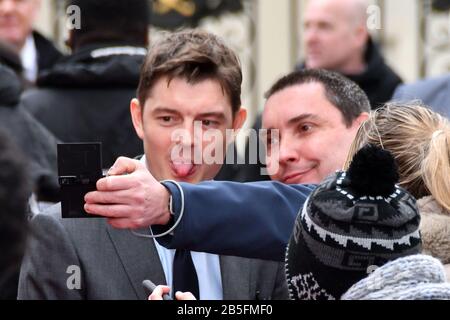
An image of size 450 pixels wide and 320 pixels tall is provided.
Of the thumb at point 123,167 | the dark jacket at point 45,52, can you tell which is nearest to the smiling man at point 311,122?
the thumb at point 123,167

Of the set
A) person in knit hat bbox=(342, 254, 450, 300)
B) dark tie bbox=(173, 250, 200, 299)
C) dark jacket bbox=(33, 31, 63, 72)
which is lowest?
dark tie bbox=(173, 250, 200, 299)

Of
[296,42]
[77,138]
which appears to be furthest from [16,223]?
[296,42]

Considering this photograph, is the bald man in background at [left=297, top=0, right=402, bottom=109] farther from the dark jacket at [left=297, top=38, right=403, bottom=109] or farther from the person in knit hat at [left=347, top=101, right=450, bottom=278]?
the person in knit hat at [left=347, top=101, right=450, bottom=278]

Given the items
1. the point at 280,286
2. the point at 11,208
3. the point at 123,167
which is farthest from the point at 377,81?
the point at 11,208

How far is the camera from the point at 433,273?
2219 millimetres

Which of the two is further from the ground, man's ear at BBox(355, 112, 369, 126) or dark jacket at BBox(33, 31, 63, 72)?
dark jacket at BBox(33, 31, 63, 72)

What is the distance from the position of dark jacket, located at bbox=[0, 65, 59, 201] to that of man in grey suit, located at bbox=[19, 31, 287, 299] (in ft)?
1.98

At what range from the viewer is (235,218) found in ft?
9.21

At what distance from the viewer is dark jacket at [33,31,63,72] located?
5824mm

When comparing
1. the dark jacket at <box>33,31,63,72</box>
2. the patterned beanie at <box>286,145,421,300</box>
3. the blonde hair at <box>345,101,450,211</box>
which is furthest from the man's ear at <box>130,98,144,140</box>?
the dark jacket at <box>33,31,63,72</box>

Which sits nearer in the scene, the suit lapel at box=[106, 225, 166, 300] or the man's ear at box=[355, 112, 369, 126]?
the suit lapel at box=[106, 225, 166, 300]

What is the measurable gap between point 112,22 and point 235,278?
4.77 feet

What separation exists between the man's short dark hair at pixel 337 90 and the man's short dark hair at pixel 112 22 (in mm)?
808

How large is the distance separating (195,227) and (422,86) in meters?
2.19
